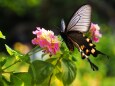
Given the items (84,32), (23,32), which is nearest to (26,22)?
(23,32)

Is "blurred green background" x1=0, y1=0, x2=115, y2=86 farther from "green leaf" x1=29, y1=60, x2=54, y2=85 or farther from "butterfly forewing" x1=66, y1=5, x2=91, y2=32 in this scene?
"green leaf" x1=29, y1=60, x2=54, y2=85

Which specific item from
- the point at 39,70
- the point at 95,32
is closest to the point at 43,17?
the point at 95,32

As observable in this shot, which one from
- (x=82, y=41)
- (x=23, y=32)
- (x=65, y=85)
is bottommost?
(x=23, y=32)

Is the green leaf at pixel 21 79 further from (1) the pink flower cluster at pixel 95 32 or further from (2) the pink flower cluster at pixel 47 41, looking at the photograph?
(1) the pink flower cluster at pixel 95 32

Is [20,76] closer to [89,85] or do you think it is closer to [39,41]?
[39,41]

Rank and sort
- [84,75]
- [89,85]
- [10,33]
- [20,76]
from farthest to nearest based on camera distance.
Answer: [10,33] → [84,75] → [89,85] → [20,76]

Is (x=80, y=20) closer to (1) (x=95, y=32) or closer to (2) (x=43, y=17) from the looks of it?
(1) (x=95, y=32)

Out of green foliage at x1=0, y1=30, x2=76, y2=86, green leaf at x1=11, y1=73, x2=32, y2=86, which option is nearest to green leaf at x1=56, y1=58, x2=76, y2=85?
green foliage at x1=0, y1=30, x2=76, y2=86
